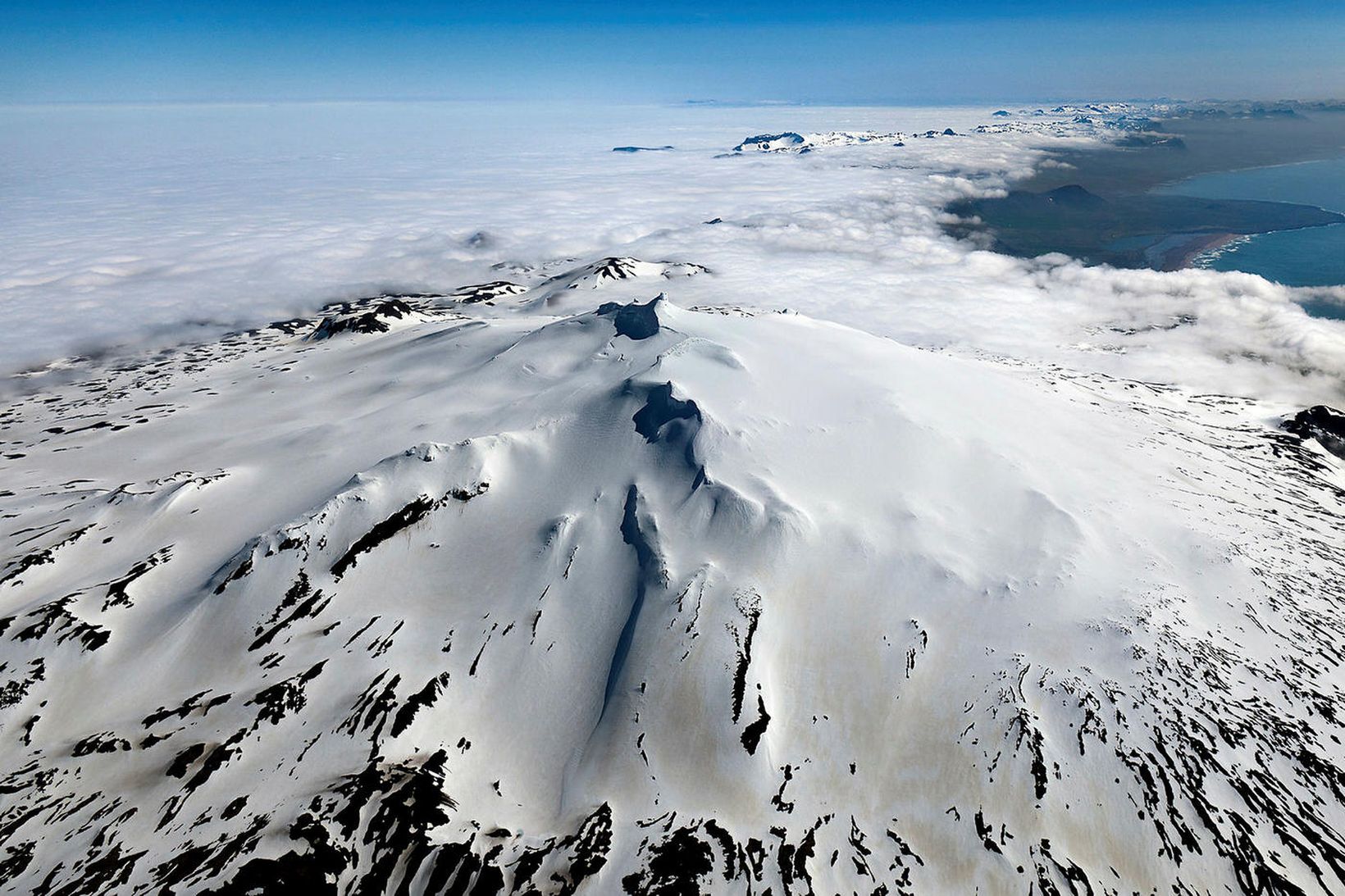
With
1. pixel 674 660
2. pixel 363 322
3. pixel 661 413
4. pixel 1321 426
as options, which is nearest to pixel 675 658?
pixel 674 660

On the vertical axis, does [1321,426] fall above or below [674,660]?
below

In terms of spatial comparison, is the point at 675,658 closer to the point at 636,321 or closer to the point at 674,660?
the point at 674,660

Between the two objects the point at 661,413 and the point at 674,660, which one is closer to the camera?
the point at 674,660

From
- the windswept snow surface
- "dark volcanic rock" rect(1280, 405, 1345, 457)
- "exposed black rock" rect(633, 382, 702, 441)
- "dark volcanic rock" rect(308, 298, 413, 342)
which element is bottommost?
Answer: "dark volcanic rock" rect(1280, 405, 1345, 457)

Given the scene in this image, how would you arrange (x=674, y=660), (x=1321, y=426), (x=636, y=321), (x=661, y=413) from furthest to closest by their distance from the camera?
(x=1321, y=426) → (x=636, y=321) → (x=661, y=413) → (x=674, y=660)

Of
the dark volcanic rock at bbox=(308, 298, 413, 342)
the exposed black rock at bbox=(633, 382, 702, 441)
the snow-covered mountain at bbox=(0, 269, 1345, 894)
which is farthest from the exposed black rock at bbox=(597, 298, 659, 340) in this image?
the dark volcanic rock at bbox=(308, 298, 413, 342)

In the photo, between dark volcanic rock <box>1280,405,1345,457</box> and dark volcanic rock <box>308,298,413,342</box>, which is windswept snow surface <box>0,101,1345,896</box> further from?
dark volcanic rock <box>308,298,413,342</box>

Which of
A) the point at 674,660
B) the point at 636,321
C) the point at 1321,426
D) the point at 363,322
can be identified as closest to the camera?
the point at 674,660
